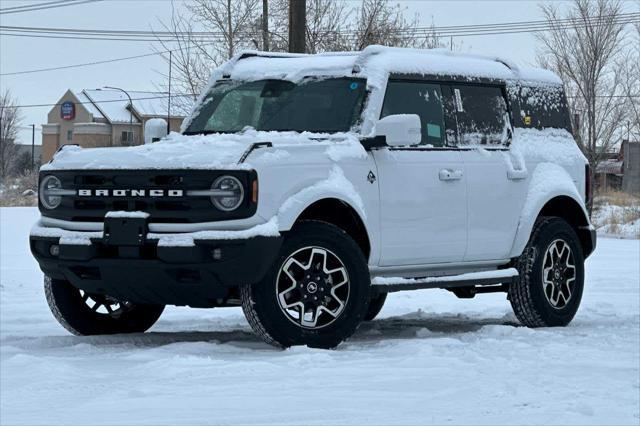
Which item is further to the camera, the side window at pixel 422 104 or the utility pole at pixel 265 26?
the utility pole at pixel 265 26

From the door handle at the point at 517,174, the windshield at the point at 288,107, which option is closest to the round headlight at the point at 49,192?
the windshield at the point at 288,107

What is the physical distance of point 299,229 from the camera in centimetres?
799

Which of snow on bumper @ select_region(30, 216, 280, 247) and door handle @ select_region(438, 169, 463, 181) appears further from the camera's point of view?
door handle @ select_region(438, 169, 463, 181)

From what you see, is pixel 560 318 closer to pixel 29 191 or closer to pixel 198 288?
pixel 198 288

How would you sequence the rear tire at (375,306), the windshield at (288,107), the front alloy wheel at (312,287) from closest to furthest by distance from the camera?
the front alloy wheel at (312,287), the windshield at (288,107), the rear tire at (375,306)

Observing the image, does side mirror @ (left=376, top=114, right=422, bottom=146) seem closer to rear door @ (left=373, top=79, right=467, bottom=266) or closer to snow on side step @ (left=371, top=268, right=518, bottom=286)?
rear door @ (left=373, top=79, right=467, bottom=266)

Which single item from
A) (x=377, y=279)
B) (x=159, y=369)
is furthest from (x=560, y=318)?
(x=159, y=369)

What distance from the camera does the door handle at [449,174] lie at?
9102 millimetres

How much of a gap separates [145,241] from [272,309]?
843 mm

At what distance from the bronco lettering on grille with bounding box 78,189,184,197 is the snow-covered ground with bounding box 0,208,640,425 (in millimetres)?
918

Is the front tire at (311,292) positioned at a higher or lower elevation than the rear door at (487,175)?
lower

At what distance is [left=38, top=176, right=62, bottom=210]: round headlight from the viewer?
8375 mm

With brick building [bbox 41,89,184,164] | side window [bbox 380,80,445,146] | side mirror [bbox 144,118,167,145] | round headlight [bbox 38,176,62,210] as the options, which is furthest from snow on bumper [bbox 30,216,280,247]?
brick building [bbox 41,89,184,164]

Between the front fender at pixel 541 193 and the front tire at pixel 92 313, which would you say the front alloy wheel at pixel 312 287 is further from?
the front fender at pixel 541 193
